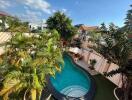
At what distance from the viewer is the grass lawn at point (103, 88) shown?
14.0 meters

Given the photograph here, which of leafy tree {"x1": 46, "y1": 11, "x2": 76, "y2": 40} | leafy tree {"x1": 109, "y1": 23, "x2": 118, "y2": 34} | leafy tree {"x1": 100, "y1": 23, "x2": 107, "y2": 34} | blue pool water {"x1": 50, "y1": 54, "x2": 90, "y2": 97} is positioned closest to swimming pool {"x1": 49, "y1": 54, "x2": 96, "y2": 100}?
blue pool water {"x1": 50, "y1": 54, "x2": 90, "y2": 97}

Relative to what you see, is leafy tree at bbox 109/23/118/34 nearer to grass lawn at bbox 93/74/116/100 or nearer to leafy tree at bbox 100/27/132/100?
leafy tree at bbox 100/27/132/100

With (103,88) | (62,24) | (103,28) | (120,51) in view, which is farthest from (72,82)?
(62,24)

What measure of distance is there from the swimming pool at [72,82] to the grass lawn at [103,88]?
700mm

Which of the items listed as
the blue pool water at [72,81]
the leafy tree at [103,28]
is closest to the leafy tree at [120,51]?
the leafy tree at [103,28]

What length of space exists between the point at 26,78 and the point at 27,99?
53.4 inches

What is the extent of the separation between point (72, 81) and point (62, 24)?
1561cm

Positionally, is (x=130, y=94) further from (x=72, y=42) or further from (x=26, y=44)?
(x=72, y=42)

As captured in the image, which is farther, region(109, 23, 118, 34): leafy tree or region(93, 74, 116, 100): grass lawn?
region(93, 74, 116, 100): grass lawn

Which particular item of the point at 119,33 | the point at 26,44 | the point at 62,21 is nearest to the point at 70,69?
the point at 26,44

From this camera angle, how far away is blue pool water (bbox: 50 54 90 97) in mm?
16391

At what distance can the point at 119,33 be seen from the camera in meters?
10.4

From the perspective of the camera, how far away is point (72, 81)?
60.7 feet

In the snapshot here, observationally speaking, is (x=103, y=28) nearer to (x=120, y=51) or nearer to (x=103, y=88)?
(x=120, y=51)
